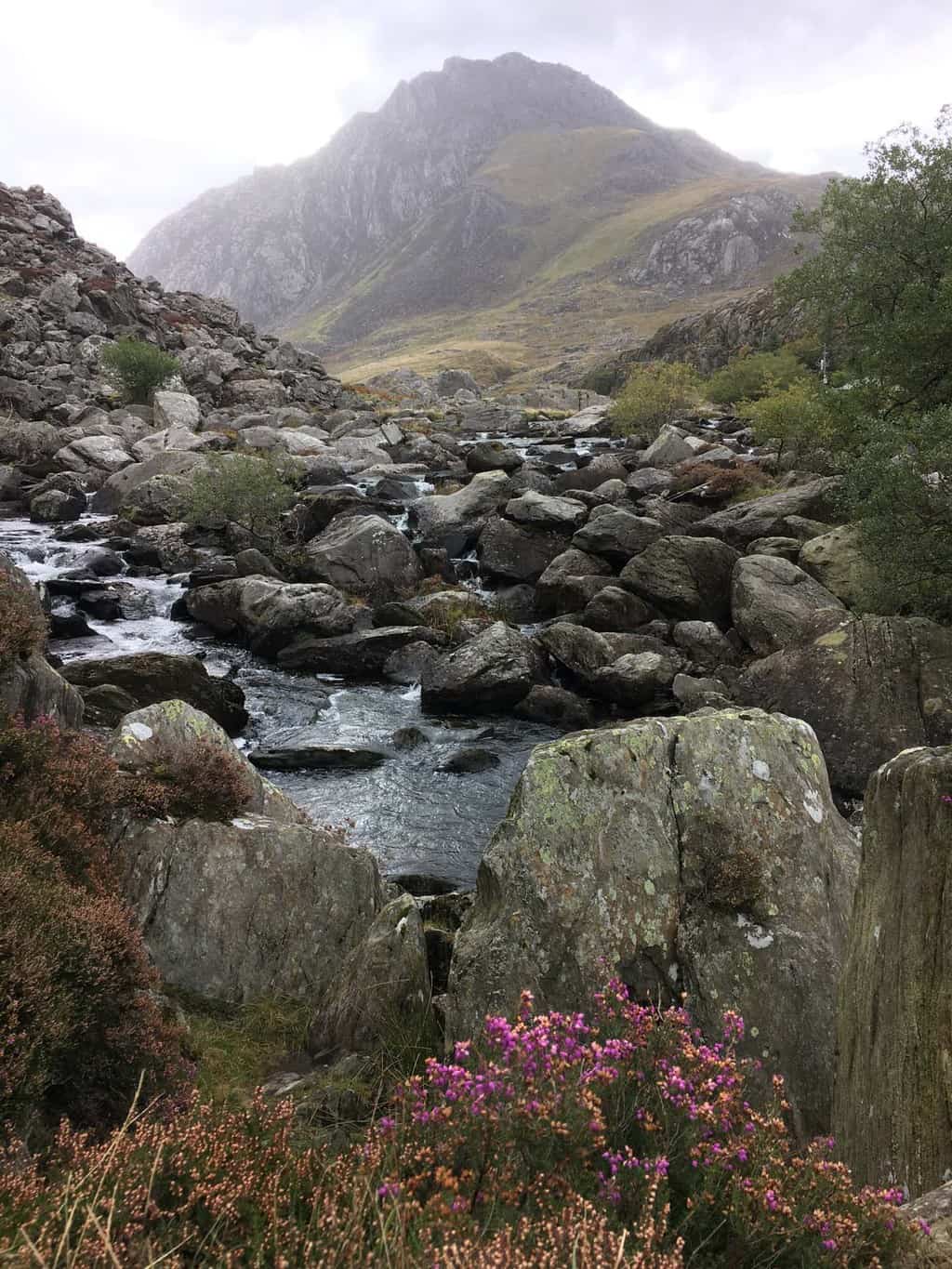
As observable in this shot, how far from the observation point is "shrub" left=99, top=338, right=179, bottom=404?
182 ft

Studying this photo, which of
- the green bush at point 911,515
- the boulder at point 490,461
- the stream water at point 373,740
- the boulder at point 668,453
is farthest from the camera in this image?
the boulder at point 490,461

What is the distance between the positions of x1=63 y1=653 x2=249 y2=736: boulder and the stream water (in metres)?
0.94

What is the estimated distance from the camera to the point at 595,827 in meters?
7.68

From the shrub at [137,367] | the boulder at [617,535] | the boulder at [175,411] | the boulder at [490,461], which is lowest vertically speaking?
the boulder at [617,535]

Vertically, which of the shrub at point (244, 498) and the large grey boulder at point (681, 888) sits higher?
the shrub at point (244, 498)

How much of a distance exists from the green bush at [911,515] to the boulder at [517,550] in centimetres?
1266

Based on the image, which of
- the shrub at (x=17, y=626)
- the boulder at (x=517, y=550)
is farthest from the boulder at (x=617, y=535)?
the shrub at (x=17, y=626)

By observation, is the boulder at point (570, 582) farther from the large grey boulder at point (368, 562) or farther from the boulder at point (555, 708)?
the boulder at point (555, 708)

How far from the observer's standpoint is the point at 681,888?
24.3 feet

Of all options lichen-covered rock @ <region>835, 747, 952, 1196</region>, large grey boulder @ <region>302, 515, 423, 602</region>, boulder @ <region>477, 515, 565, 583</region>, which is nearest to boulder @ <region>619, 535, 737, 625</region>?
boulder @ <region>477, 515, 565, 583</region>

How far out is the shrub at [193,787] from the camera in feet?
27.9

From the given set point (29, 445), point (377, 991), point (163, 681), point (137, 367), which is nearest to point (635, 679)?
point (163, 681)

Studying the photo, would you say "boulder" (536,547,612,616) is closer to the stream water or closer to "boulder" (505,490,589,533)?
"boulder" (505,490,589,533)

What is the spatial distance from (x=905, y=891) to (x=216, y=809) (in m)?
7.50
